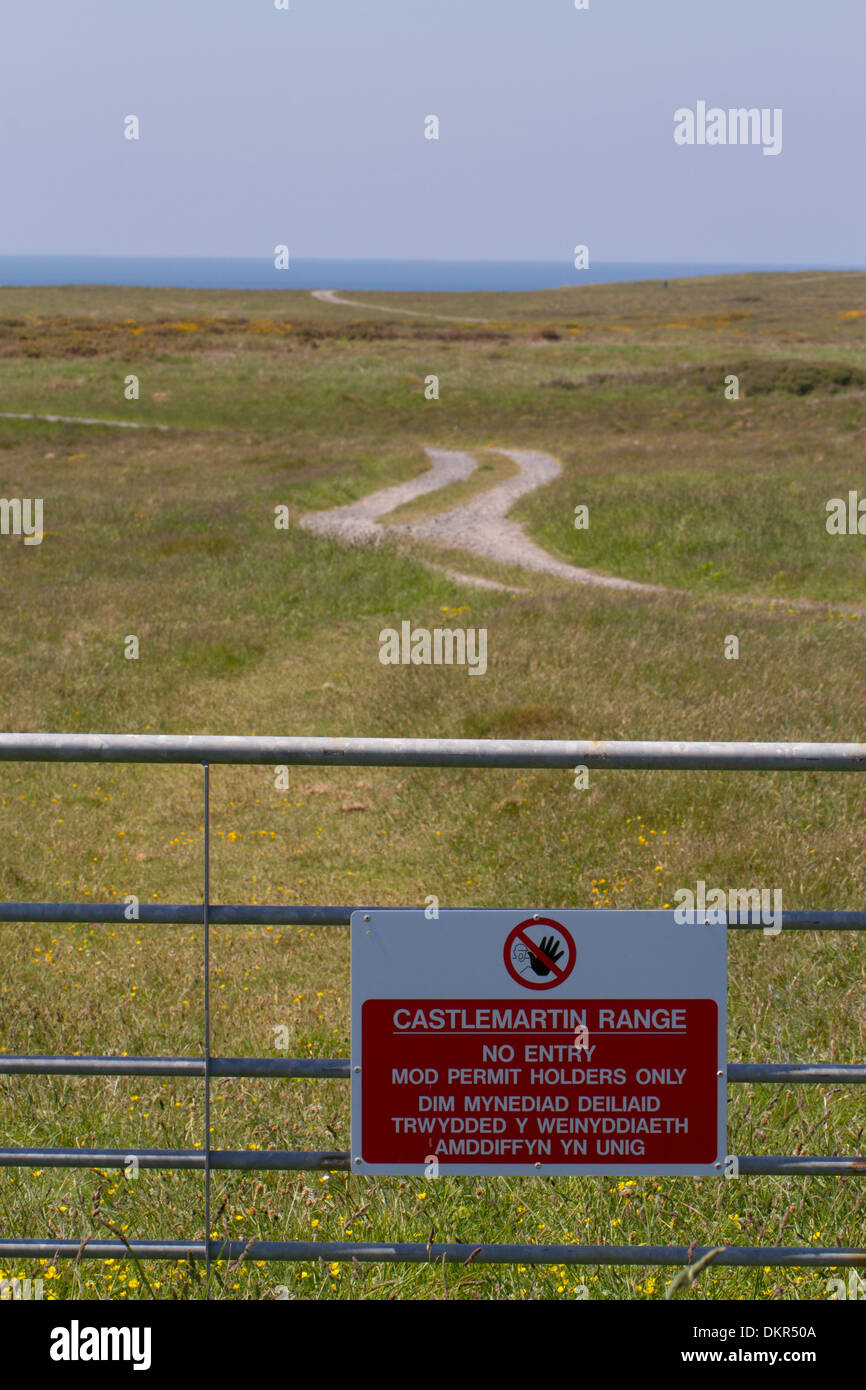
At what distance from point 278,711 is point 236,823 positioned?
2.81 metres

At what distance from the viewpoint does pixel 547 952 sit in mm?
3004

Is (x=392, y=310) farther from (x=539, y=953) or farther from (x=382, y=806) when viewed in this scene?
(x=539, y=953)

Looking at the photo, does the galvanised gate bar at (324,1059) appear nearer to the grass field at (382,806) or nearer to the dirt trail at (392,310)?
the grass field at (382,806)

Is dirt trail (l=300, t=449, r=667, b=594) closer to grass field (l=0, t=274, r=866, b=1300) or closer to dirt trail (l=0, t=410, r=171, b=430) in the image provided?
grass field (l=0, t=274, r=866, b=1300)

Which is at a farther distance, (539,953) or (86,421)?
(86,421)

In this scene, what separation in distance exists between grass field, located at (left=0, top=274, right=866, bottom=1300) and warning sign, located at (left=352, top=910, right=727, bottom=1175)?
39cm

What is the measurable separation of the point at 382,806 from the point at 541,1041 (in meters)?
6.86

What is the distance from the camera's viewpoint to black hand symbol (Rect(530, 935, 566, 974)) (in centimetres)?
300

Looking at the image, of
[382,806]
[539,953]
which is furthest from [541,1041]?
[382,806]

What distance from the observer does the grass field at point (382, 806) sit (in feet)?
12.2

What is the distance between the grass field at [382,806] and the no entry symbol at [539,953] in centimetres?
76

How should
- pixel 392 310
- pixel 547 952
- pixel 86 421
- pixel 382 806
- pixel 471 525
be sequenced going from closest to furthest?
pixel 547 952, pixel 382 806, pixel 471 525, pixel 86 421, pixel 392 310

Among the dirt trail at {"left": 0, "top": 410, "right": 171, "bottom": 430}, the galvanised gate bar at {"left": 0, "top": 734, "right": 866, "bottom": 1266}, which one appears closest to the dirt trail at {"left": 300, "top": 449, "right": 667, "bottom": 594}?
the galvanised gate bar at {"left": 0, "top": 734, "right": 866, "bottom": 1266}
